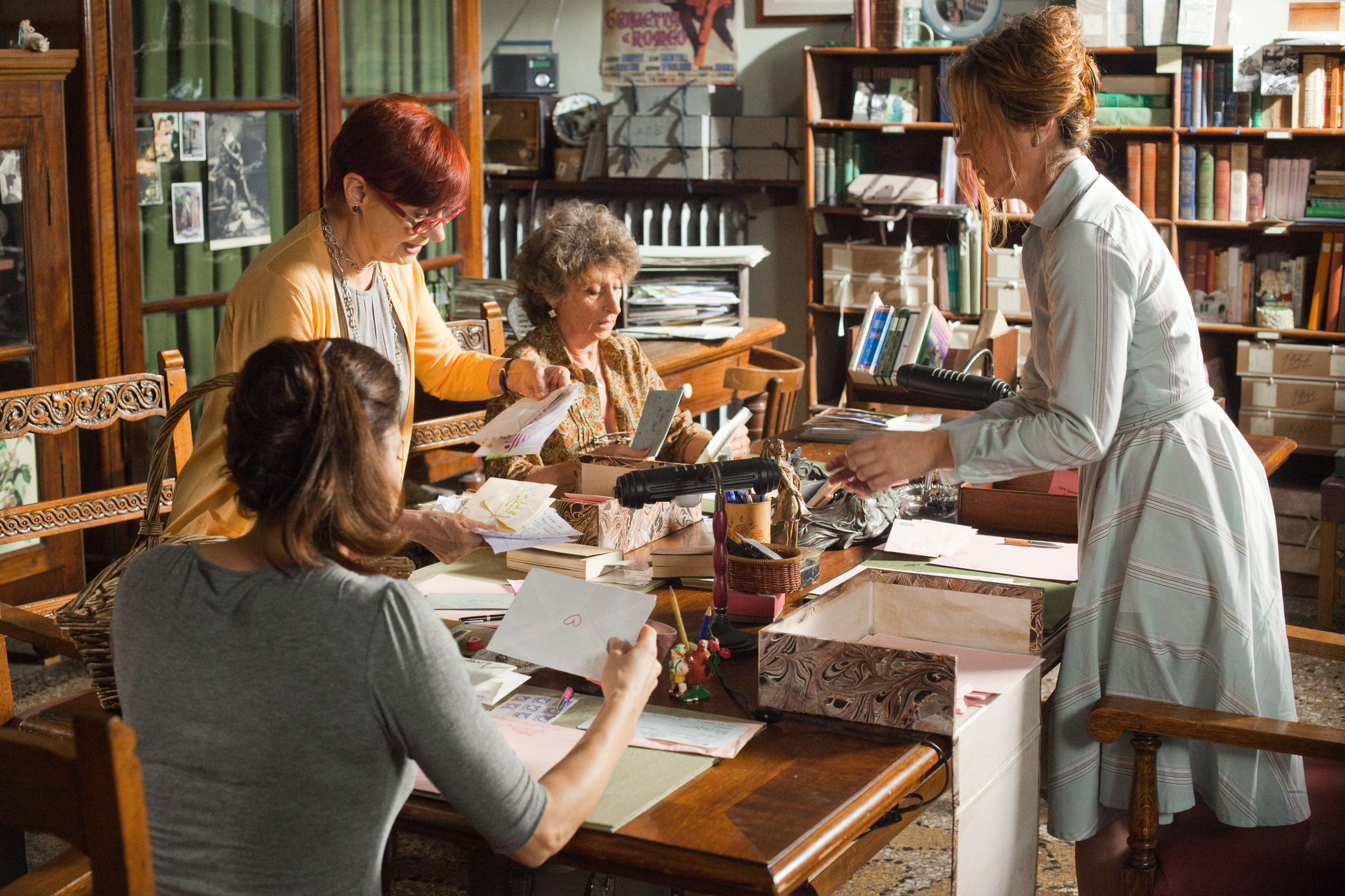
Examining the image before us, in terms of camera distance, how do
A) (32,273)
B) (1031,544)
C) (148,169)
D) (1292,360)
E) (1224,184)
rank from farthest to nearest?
(1224,184), (1292,360), (148,169), (32,273), (1031,544)

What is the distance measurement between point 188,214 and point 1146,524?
312 centimetres

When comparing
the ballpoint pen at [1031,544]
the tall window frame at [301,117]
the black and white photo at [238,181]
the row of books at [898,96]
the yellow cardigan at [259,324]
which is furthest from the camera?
the row of books at [898,96]

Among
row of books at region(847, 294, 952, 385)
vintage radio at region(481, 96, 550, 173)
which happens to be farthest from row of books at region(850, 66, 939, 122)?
row of books at region(847, 294, 952, 385)

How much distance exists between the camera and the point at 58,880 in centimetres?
141

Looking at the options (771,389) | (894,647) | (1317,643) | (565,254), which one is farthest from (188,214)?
(1317,643)

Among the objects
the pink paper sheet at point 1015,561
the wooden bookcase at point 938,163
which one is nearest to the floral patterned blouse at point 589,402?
the pink paper sheet at point 1015,561

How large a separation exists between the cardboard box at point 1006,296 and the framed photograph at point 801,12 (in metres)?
1.45

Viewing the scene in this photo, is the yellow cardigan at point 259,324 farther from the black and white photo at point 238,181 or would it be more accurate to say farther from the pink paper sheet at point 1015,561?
the black and white photo at point 238,181

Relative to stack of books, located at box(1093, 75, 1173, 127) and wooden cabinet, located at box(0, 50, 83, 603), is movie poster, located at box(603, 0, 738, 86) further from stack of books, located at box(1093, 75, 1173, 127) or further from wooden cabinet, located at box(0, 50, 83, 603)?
wooden cabinet, located at box(0, 50, 83, 603)

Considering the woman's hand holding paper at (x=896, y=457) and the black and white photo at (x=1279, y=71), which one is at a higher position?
the black and white photo at (x=1279, y=71)

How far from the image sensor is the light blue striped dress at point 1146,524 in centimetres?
173

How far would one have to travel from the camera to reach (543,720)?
1.59 metres

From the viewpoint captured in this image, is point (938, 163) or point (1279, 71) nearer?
point (1279, 71)

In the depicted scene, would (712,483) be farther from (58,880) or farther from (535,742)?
(58,880)
